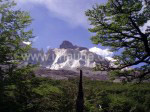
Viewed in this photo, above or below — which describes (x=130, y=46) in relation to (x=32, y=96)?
above

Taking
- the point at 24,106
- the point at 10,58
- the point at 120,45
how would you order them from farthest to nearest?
the point at 10,58
the point at 120,45
the point at 24,106

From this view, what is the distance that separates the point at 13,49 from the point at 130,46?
809 cm

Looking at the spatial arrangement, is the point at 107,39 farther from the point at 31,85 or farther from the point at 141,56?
the point at 31,85

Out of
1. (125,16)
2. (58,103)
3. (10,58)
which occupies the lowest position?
(58,103)

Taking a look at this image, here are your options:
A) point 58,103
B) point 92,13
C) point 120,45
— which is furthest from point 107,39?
point 58,103

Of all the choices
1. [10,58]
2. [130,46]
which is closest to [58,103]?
[10,58]

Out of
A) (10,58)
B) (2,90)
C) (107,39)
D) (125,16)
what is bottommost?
(2,90)

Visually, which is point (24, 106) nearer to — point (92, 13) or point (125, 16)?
point (92, 13)

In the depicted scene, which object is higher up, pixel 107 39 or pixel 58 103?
pixel 107 39

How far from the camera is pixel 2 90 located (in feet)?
38.7

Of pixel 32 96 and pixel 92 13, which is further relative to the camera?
pixel 32 96

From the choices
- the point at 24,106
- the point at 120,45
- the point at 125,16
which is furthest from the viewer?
the point at 120,45

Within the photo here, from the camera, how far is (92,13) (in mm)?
12305

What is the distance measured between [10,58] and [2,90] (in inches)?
133
